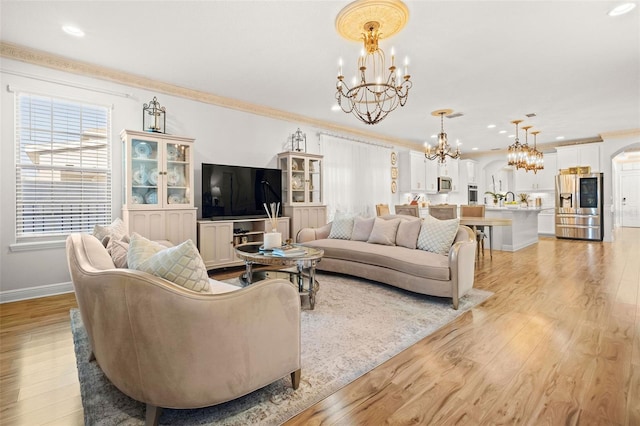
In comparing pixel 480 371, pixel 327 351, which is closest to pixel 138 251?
pixel 327 351

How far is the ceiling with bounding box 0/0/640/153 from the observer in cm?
272

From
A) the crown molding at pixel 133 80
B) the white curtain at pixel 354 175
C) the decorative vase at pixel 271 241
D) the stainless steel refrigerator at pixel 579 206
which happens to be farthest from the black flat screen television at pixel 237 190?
the stainless steel refrigerator at pixel 579 206

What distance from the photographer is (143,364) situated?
→ 1.38 metres

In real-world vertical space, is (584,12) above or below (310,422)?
above

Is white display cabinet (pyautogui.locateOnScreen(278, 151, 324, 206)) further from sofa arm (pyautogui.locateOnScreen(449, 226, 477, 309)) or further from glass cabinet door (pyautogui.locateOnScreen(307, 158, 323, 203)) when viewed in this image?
sofa arm (pyautogui.locateOnScreen(449, 226, 477, 309))

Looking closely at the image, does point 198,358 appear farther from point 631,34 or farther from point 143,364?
point 631,34


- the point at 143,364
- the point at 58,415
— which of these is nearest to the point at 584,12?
the point at 143,364

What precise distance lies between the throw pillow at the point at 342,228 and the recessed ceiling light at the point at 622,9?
3527 millimetres

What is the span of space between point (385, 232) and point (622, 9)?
123 inches

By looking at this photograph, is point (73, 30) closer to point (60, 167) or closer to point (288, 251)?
point (60, 167)

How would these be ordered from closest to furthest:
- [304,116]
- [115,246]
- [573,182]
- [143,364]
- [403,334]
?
[143,364] → [115,246] → [403,334] → [304,116] → [573,182]

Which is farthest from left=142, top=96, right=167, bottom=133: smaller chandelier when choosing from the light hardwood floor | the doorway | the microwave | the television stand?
the doorway

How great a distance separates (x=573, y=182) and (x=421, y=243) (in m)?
6.82

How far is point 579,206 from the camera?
8.05 m
